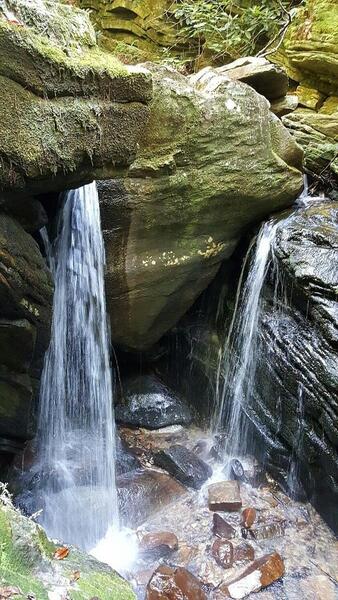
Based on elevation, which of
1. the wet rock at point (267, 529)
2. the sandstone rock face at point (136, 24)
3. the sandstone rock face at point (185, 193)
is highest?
the sandstone rock face at point (136, 24)

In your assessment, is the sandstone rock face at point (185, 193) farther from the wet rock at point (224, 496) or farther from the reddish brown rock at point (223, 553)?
the reddish brown rock at point (223, 553)

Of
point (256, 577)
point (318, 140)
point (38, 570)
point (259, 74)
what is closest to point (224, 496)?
point (256, 577)

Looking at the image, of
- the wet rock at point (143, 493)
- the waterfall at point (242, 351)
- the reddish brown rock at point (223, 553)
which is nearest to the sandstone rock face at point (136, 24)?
the waterfall at point (242, 351)

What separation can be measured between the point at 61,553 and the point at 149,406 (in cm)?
429

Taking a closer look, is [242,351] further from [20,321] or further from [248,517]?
[20,321]

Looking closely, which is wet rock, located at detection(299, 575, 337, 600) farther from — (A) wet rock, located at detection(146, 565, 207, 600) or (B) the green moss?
(B) the green moss

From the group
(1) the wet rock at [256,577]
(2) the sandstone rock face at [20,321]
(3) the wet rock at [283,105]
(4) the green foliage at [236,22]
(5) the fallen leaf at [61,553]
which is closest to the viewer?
(5) the fallen leaf at [61,553]

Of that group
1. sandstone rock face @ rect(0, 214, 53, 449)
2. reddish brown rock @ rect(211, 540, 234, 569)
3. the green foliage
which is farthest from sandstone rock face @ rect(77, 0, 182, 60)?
reddish brown rock @ rect(211, 540, 234, 569)

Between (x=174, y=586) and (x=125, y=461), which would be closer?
(x=174, y=586)

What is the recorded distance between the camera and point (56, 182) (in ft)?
12.9

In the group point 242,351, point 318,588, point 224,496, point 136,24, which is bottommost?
point 318,588

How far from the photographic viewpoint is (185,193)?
5.87 meters

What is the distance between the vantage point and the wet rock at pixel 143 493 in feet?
18.0

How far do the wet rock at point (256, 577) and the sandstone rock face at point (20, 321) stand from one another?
2680mm
